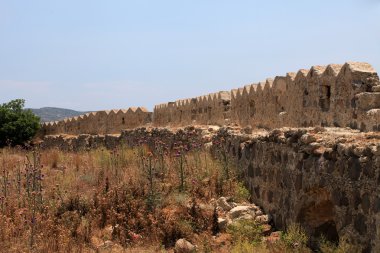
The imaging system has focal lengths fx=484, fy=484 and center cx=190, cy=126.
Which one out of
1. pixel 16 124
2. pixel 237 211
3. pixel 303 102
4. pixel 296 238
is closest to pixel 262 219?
pixel 237 211

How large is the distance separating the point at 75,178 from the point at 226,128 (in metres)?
3.24

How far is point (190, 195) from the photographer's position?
8156mm

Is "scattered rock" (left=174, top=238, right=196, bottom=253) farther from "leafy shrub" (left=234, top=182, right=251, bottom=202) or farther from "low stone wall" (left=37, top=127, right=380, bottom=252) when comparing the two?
"leafy shrub" (left=234, top=182, right=251, bottom=202)

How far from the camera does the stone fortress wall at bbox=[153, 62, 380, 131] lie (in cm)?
632

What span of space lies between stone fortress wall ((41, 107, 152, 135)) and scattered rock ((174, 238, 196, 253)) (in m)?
12.1

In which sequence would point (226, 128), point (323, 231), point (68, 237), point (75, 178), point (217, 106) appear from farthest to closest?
point (217, 106)
point (226, 128)
point (75, 178)
point (68, 237)
point (323, 231)

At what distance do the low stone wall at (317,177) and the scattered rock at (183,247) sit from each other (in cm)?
134

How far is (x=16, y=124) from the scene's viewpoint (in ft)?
70.6

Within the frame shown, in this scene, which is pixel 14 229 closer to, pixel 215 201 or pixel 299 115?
pixel 215 201

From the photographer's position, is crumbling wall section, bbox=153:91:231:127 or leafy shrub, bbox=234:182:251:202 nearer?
leafy shrub, bbox=234:182:251:202

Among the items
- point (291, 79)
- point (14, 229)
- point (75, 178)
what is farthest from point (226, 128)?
point (14, 229)

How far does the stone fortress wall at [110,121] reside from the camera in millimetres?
18719

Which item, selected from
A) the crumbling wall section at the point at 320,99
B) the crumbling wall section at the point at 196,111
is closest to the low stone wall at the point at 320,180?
the crumbling wall section at the point at 320,99

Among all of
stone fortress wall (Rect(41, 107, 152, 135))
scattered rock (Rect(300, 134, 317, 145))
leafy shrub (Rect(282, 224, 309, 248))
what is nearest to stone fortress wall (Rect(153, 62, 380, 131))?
scattered rock (Rect(300, 134, 317, 145))
